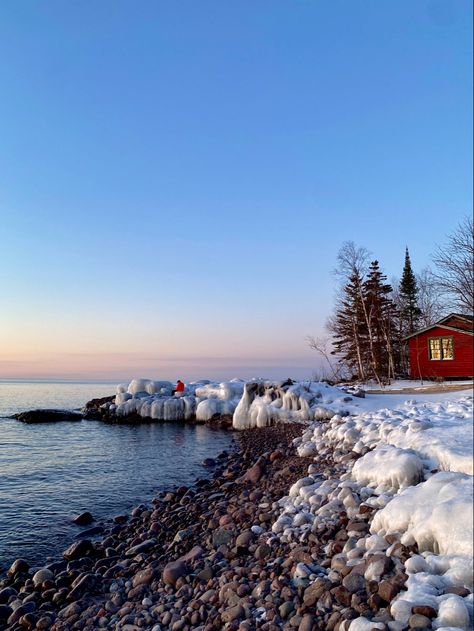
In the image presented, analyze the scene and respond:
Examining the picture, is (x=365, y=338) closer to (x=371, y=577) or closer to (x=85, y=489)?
(x=85, y=489)

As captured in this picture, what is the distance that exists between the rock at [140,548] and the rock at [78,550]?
0.80m

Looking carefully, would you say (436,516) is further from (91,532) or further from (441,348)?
(441,348)

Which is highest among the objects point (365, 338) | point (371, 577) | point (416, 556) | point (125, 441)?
point (365, 338)

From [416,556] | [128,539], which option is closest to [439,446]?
[416,556]

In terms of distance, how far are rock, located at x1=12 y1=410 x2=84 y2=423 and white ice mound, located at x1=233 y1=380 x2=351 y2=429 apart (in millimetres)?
12491

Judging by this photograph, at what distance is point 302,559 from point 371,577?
111 cm

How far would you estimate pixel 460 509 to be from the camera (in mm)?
2988

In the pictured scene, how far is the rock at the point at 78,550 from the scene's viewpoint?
718cm

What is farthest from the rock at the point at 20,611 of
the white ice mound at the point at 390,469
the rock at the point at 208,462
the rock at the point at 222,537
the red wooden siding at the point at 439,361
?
the red wooden siding at the point at 439,361

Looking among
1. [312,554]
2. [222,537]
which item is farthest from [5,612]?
[312,554]

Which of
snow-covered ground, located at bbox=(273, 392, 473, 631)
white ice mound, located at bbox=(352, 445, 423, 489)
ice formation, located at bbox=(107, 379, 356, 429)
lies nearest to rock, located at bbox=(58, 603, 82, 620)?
snow-covered ground, located at bbox=(273, 392, 473, 631)

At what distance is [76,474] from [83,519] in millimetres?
4197

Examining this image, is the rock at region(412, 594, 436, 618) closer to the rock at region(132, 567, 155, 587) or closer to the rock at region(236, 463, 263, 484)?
the rock at region(132, 567, 155, 587)

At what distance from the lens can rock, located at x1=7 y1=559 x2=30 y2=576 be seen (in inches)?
263
